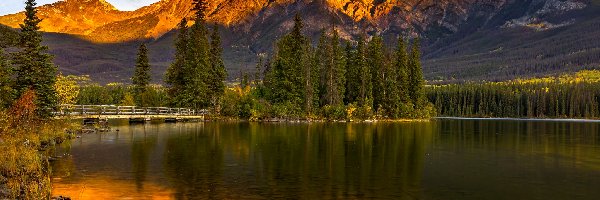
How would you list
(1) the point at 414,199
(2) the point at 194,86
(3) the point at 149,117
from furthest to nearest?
(2) the point at 194,86, (3) the point at 149,117, (1) the point at 414,199

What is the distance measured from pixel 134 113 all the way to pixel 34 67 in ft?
111

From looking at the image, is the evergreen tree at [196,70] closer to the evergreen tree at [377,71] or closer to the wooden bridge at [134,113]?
the wooden bridge at [134,113]

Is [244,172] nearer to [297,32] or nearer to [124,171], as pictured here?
[124,171]

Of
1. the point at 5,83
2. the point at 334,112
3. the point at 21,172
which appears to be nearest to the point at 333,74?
the point at 334,112

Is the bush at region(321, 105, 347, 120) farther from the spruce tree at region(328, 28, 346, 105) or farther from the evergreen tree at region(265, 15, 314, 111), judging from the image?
the evergreen tree at region(265, 15, 314, 111)

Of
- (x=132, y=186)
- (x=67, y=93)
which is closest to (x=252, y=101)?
(x=67, y=93)

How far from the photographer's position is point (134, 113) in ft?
288

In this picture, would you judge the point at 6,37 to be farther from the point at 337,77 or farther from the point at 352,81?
the point at 352,81

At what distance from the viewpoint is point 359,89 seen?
122m

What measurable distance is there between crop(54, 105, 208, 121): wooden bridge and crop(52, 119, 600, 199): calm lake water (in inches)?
845

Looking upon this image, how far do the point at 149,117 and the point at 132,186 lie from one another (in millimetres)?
64231

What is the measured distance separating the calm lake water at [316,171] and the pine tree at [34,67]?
543 centimetres

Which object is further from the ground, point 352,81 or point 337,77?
point 337,77

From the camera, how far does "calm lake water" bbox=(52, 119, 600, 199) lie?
1104 inches
